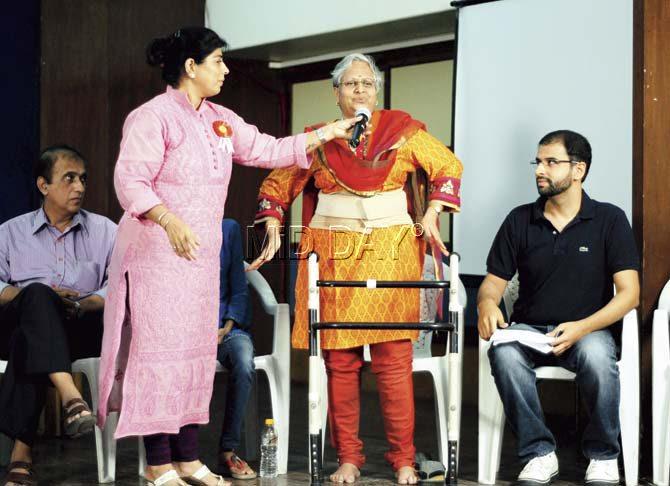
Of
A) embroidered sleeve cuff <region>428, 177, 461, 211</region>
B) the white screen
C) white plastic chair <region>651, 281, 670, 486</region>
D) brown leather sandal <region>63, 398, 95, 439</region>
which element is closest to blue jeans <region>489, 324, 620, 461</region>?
white plastic chair <region>651, 281, 670, 486</region>

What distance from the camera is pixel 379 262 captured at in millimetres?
3525

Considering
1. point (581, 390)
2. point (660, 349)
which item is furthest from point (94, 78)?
point (660, 349)

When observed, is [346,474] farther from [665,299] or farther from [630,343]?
[665,299]

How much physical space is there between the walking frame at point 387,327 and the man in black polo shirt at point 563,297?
268 mm

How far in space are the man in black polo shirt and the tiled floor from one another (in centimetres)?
21

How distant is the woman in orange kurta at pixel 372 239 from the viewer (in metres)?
3.51

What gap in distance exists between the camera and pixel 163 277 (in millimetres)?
3232

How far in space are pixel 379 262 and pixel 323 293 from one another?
0.78 feet

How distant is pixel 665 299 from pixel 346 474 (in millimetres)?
1258

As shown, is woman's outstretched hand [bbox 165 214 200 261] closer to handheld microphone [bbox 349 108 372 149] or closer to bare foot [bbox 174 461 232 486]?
handheld microphone [bbox 349 108 372 149]

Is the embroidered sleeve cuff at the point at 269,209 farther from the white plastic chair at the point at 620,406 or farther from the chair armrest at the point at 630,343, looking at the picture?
the chair armrest at the point at 630,343

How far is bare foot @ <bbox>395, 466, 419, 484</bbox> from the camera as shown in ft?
11.4

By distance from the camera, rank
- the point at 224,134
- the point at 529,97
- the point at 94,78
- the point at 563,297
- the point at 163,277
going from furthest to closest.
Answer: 1. the point at 94,78
2. the point at 529,97
3. the point at 563,297
4. the point at 224,134
5. the point at 163,277

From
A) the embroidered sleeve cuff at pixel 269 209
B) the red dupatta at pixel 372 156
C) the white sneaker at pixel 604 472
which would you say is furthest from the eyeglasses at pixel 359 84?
the white sneaker at pixel 604 472
